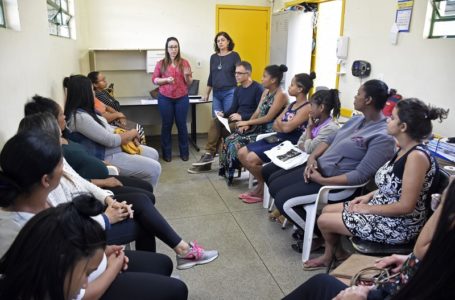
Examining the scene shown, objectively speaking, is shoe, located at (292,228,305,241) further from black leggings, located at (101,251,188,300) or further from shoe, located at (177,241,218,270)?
black leggings, located at (101,251,188,300)

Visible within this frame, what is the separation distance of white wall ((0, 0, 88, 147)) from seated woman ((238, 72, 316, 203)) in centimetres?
173

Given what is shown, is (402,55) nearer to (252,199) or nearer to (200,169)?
(252,199)

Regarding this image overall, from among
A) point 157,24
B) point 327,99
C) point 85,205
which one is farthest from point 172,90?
point 85,205

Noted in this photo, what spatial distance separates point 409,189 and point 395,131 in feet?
1.06

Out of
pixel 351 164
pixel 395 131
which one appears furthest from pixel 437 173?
pixel 351 164

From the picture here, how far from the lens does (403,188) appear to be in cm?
179

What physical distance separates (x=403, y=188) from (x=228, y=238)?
1344 millimetres

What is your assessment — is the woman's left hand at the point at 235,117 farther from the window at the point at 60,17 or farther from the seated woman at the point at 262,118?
the window at the point at 60,17

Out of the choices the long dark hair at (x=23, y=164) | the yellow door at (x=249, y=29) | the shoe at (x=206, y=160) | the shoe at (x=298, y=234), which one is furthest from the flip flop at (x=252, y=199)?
the yellow door at (x=249, y=29)

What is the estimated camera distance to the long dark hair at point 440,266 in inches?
35.0

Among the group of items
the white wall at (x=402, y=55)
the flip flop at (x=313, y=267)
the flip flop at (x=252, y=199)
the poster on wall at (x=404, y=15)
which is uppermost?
the poster on wall at (x=404, y=15)

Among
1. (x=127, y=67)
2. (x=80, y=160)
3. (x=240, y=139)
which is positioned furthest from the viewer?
(x=127, y=67)

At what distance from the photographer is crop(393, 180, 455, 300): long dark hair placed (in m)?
0.89

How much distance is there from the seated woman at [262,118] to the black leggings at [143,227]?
5.44 ft
